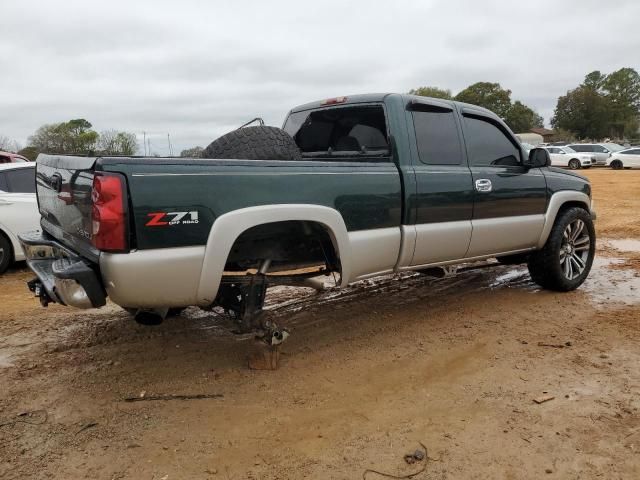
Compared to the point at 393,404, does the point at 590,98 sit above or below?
above

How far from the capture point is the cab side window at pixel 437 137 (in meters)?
4.42

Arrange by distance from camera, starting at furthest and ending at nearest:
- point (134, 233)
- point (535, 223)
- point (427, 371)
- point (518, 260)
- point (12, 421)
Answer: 1. point (518, 260)
2. point (535, 223)
3. point (427, 371)
4. point (12, 421)
5. point (134, 233)

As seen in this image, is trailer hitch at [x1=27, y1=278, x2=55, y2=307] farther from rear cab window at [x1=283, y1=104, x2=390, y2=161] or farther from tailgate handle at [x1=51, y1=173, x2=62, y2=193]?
rear cab window at [x1=283, y1=104, x2=390, y2=161]

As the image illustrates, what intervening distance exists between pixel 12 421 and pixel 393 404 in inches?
89.3

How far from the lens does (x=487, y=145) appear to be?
199 inches

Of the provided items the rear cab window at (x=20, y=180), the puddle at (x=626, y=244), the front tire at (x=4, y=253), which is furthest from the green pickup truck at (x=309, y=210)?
the rear cab window at (x=20, y=180)

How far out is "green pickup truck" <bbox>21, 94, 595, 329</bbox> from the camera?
9.66 ft

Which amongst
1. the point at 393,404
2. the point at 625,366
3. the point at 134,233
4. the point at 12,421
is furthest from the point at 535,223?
the point at 12,421

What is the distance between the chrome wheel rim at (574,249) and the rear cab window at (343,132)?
8.08ft

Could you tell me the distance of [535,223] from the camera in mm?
5301

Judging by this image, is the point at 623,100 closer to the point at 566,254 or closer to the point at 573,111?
the point at 573,111

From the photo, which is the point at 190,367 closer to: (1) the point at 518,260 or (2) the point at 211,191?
(2) the point at 211,191

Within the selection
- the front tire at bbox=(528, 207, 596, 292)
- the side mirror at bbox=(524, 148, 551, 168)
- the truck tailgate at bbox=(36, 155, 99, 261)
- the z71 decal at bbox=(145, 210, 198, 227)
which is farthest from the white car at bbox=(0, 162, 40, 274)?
the front tire at bbox=(528, 207, 596, 292)

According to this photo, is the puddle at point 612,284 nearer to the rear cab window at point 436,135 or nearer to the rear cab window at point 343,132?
the rear cab window at point 436,135
